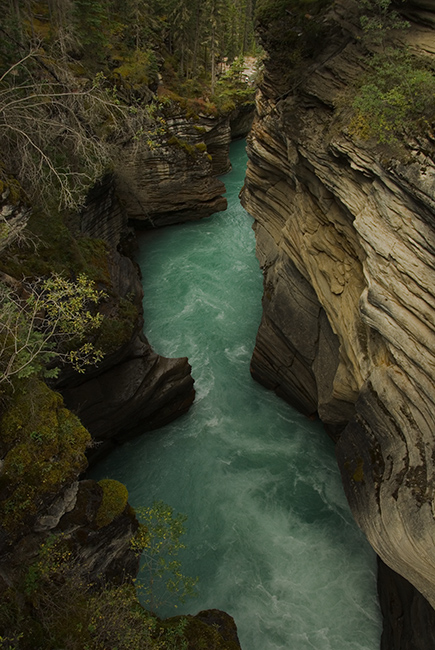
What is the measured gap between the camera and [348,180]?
10.4 meters

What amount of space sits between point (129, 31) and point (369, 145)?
2475 cm

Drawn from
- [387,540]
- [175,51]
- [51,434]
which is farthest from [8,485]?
[175,51]

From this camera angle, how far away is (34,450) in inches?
298

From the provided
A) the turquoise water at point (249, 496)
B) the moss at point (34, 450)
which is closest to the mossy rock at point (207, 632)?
A: the turquoise water at point (249, 496)

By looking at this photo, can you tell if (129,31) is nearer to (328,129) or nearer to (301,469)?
(328,129)

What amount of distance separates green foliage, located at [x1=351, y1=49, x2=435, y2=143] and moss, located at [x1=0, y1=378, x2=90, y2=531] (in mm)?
8549

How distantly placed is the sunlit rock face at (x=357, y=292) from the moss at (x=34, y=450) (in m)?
5.85

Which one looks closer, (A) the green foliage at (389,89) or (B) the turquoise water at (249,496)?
(A) the green foliage at (389,89)

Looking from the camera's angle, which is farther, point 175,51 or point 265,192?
point 175,51

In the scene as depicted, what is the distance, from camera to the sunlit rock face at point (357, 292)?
308 inches

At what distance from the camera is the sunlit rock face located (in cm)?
782

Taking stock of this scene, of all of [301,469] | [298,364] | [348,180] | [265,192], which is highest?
[348,180]

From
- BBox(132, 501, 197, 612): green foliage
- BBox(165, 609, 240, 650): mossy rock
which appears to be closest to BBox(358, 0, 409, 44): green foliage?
BBox(132, 501, 197, 612): green foliage

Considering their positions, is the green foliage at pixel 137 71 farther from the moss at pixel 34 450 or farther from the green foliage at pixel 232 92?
the moss at pixel 34 450
